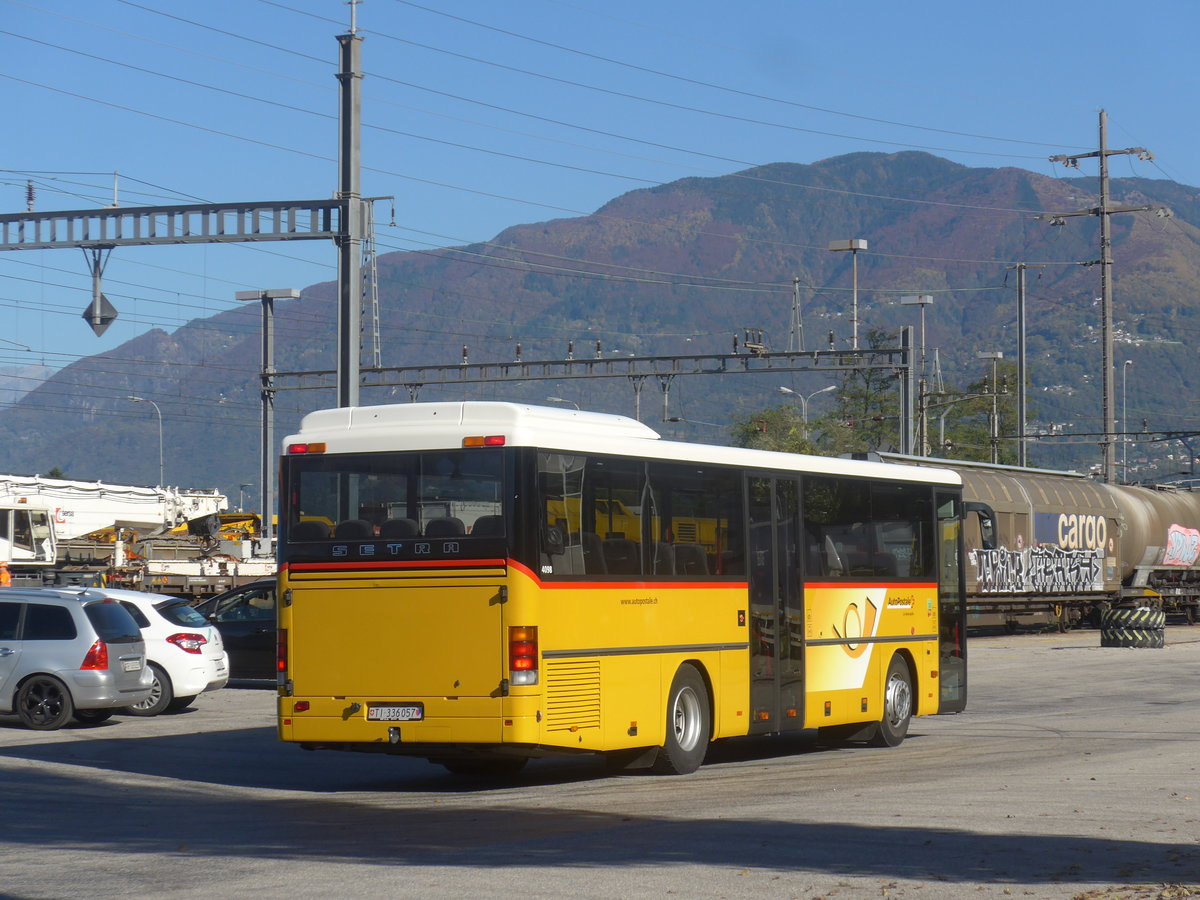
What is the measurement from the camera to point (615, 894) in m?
8.91

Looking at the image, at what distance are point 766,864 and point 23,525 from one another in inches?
1873

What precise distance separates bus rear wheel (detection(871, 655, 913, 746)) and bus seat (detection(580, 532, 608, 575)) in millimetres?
5208

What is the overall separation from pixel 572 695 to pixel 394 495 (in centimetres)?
216

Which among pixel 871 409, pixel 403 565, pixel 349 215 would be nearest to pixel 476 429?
pixel 403 565

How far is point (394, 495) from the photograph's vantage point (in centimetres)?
1402

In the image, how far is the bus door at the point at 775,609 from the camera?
16125 mm

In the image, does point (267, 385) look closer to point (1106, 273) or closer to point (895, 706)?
point (1106, 273)

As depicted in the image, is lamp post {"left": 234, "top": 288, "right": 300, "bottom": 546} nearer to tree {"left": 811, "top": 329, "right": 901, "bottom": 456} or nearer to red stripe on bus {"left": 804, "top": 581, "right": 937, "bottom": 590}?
red stripe on bus {"left": 804, "top": 581, "right": 937, "bottom": 590}

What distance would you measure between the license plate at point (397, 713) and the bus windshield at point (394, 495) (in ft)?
4.42

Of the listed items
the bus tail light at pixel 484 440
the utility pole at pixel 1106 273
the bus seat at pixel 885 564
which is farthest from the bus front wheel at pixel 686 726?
the utility pole at pixel 1106 273

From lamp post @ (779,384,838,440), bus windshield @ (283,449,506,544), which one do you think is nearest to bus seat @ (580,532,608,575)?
bus windshield @ (283,449,506,544)

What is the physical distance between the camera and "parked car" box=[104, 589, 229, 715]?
21.6 meters

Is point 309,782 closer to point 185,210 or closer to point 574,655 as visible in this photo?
point 574,655

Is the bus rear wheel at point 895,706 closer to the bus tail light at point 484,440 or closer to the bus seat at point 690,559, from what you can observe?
the bus seat at point 690,559
